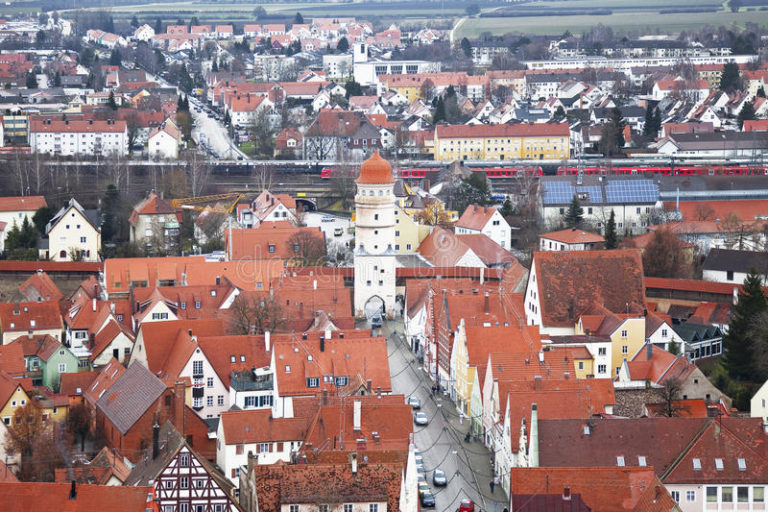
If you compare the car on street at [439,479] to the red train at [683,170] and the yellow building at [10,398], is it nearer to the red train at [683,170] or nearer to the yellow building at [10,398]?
the yellow building at [10,398]

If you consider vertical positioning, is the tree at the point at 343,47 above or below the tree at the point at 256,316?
below

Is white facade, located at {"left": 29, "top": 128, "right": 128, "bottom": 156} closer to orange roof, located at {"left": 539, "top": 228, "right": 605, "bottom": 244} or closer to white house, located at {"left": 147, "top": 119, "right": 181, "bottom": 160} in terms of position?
white house, located at {"left": 147, "top": 119, "right": 181, "bottom": 160}

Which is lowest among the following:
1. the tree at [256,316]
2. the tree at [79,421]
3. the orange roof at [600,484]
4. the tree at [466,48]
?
the tree at [466,48]

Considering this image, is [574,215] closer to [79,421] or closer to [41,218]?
[41,218]

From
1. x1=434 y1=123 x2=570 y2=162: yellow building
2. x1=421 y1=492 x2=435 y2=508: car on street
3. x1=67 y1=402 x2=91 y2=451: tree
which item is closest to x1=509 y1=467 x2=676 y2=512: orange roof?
x1=421 y1=492 x2=435 y2=508: car on street

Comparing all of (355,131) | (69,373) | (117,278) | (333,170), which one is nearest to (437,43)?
(355,131)

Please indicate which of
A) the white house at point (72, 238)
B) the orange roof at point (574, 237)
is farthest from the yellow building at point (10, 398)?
the orange roof at point (574, 237)

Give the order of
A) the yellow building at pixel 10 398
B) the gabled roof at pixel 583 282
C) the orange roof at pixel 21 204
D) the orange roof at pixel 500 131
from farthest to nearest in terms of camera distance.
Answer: the orange roof at pixel 500 131 < the orange roof at pixel 21 204 < the gabled roof at pixel 583 282 < the yellow building at pixel 10 398
